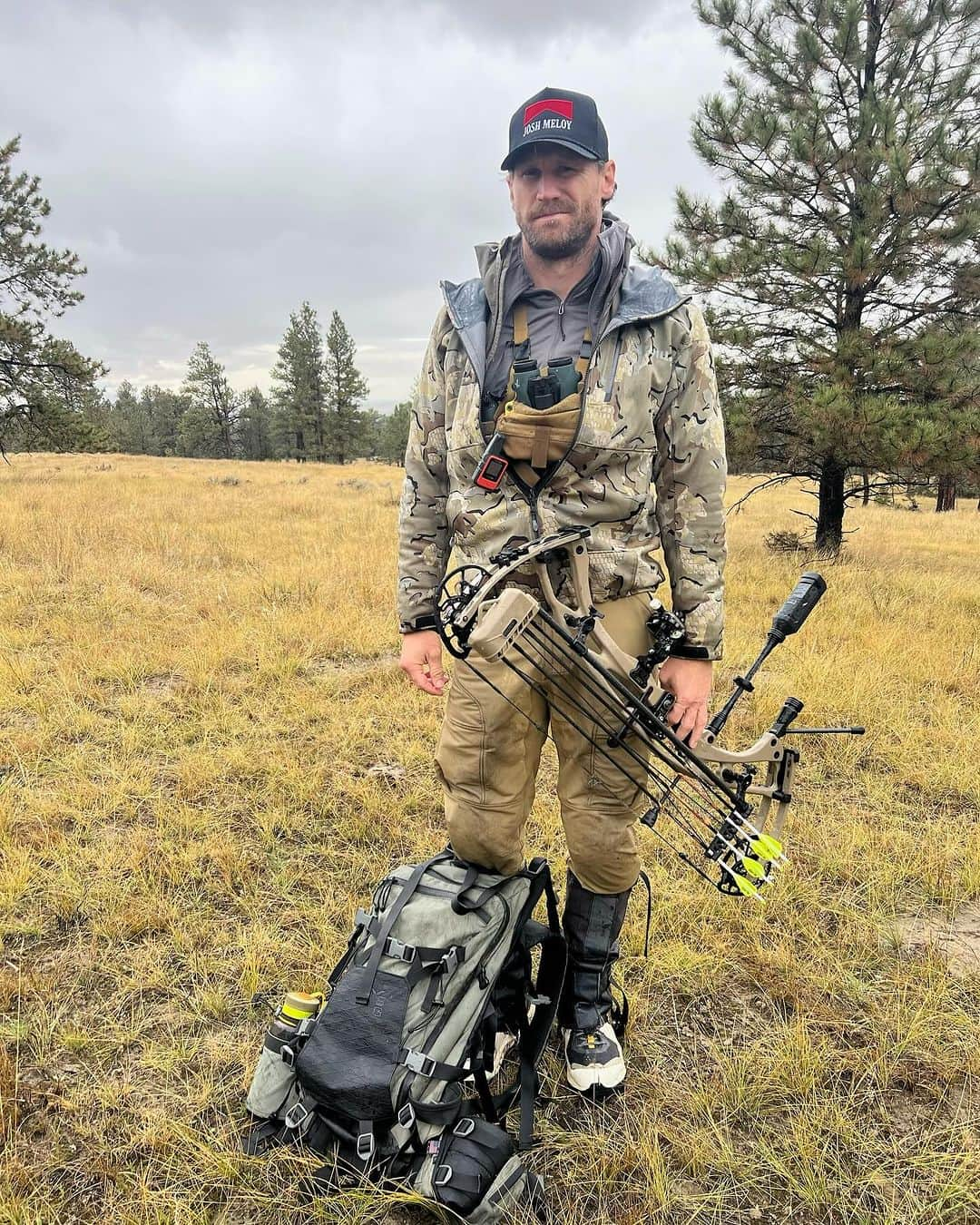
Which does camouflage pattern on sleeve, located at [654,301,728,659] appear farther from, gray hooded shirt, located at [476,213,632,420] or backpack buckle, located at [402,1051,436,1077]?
backpack buckle, located at [402,1051,436,1077]

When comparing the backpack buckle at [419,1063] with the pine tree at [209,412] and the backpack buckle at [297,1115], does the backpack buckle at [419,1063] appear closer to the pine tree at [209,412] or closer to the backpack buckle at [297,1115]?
the backpack buckle at [297,1115]

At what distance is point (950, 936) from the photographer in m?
2.88

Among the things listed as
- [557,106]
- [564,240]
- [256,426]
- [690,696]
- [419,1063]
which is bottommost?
[419,1063]

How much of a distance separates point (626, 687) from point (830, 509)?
30.9 ft

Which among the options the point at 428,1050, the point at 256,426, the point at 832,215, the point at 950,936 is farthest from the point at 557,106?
the point at 256,426

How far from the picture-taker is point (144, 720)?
4559 millimetres

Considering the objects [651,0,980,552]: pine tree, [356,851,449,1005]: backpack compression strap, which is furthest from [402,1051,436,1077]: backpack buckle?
[651,0,980,552]: pine tree

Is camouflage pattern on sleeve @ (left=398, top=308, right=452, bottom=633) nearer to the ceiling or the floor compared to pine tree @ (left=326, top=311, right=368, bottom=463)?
nearer to the floor

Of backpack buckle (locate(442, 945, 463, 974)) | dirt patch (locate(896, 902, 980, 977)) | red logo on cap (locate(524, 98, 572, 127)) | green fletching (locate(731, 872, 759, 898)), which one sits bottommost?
dirt patch (locate(896, 902, 980, 977))

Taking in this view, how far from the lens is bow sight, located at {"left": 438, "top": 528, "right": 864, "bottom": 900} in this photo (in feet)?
6.44

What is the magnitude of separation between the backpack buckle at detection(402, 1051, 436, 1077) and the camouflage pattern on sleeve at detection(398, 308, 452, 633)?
1.35 metres

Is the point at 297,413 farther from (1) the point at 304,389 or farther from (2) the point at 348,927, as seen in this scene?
(2) the point at 348,927

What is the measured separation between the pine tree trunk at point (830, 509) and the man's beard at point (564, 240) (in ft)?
29.5

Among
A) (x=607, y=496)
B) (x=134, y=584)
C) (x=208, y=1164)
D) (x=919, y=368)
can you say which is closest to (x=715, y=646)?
(x=607, y=496)
